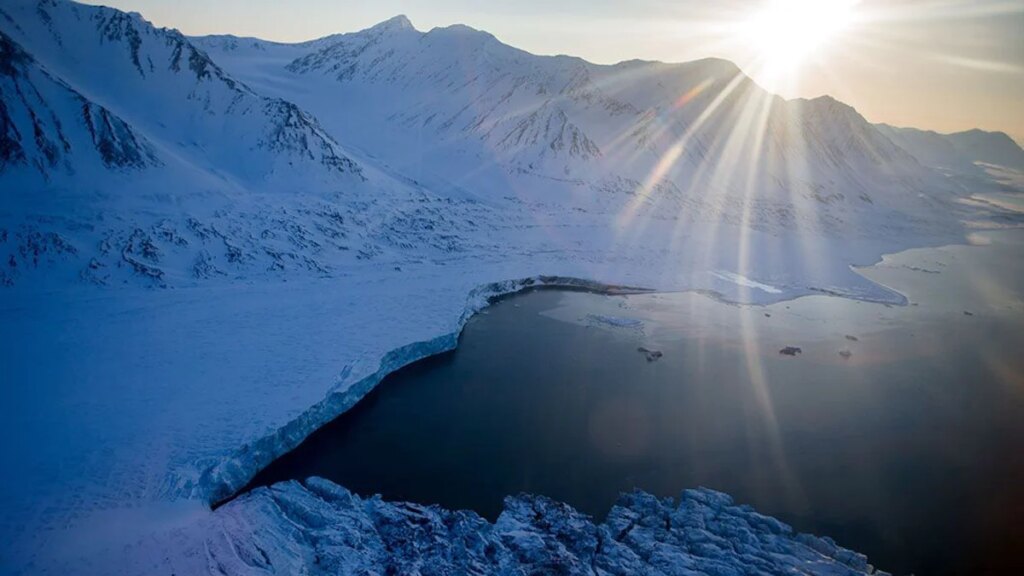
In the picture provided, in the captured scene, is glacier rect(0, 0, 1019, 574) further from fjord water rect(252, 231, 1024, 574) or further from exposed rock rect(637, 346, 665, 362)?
exposed rock rect(637, 346, 665, 362)

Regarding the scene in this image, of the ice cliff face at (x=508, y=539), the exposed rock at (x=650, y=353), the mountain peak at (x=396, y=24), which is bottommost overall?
the ice cliff face at (x=508, y=539)

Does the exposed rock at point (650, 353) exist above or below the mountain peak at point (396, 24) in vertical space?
below

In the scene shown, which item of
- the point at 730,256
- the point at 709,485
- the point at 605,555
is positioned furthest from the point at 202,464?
the point at 730,256

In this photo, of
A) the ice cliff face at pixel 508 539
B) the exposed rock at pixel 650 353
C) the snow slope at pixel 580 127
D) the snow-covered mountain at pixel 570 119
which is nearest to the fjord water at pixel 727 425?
the exposed rock at pixel 650 353

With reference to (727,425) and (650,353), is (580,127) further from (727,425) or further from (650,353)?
(727,425)

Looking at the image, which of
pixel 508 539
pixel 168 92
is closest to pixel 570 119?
pixel 168 92

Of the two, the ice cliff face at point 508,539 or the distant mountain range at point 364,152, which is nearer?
the ice cliff face at point 508,539

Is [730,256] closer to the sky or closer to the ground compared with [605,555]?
closer to the sky

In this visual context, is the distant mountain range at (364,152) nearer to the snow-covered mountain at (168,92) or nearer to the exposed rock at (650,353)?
the snow-covered mountain at (168,92)

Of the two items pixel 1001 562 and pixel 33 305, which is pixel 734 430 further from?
pixel 33 305
